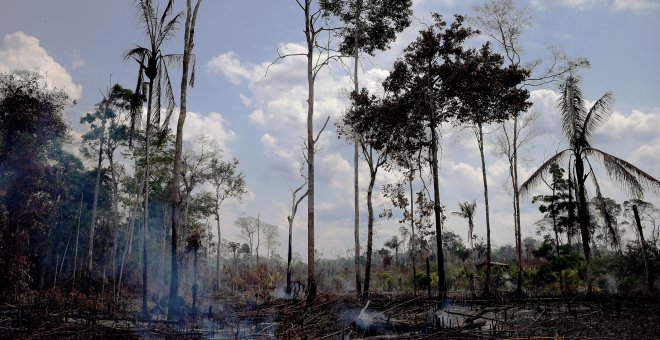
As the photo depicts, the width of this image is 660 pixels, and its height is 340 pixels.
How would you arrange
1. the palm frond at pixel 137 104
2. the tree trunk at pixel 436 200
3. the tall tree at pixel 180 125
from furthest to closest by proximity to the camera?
the tree trunk at pixel 436 200 → the palm frond at pixel 137 104 → the tall tree at pixel 180 125

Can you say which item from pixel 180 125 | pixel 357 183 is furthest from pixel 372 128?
pixel 180 125

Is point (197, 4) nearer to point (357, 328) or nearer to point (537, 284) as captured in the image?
point (357, 328)

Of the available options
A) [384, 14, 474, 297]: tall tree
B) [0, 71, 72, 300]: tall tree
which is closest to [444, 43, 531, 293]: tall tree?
[384, 14, 474, 297]: tall tree

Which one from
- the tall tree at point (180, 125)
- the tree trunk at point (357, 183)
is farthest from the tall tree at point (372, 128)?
the tall tree at point (180, 125)

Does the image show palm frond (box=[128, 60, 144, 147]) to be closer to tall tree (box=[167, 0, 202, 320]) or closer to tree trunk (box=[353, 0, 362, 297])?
tall tree (box=[167, 0, 202, 320])

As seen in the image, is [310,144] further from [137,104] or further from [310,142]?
[137,104]

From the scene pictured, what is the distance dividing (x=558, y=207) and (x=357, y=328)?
94.0 feet

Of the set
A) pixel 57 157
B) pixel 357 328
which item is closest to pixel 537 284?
pixel 357 328

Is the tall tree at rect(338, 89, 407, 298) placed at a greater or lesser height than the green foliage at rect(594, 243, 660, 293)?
greater

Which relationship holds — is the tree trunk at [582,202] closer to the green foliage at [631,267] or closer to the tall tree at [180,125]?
the green foliage at [631,267]

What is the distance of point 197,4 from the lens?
13773mm

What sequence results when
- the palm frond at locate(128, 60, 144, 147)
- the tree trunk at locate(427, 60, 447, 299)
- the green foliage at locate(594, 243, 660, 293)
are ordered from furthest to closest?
the green foliage at locate(594, 243, 660, 293), the tree trunk at locate(427, 60, 447, 299), the palm frond at locate(128, 60, 144, 147)

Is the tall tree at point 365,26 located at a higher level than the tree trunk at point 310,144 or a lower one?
higher

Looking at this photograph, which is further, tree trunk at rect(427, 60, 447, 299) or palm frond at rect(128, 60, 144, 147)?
tree trunk at rect(427, 60, 447, 299)
